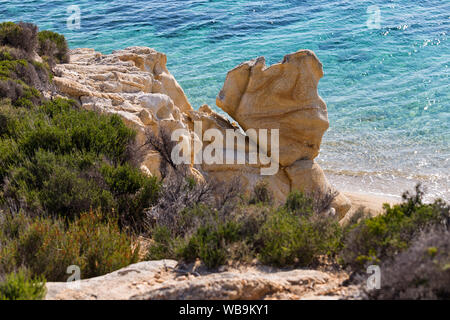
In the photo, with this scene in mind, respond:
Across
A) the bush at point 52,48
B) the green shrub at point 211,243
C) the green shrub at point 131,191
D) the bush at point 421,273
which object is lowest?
the green shrub at point 131,191

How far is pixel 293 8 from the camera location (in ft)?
86.5

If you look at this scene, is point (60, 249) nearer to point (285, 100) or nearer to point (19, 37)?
point (285, 100)

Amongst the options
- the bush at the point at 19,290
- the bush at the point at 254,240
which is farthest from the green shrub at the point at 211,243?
the bush at the point at 19,290

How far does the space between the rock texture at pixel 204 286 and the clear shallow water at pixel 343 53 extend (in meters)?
7.70

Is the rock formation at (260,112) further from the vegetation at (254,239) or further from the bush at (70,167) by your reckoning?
the vegetation at (254,239)

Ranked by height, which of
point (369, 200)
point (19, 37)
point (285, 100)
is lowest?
point (369, 200)

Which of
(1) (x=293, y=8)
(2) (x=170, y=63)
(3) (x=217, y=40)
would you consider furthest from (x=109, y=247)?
(1) (x=293, y=8)

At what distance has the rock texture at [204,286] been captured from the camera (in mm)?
3736

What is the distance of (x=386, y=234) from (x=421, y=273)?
98cm

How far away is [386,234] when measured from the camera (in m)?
4.11

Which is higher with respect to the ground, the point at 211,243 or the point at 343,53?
the point at 211,243

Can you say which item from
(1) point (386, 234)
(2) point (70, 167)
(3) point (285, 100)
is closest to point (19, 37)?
(2) point (70, 167)
